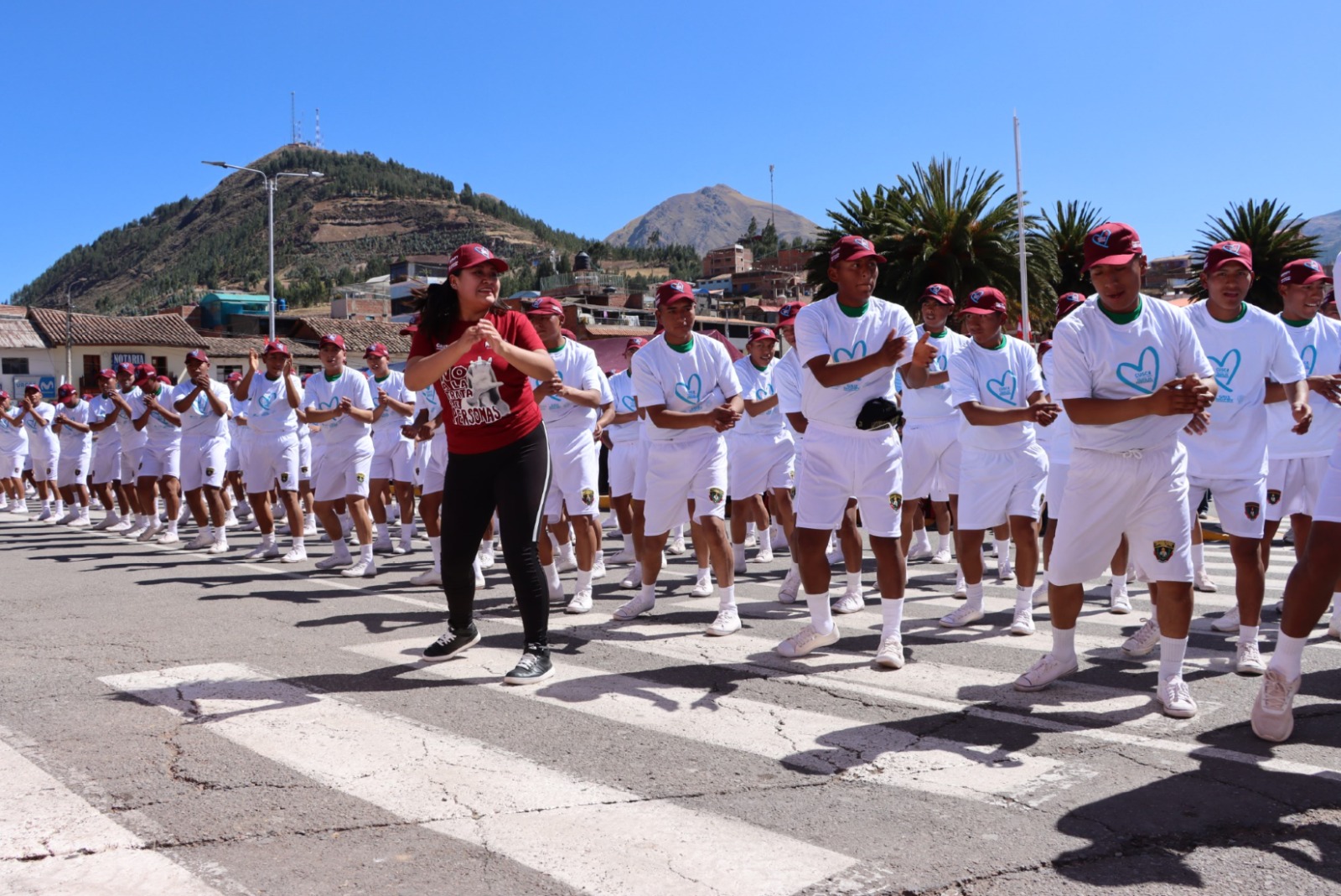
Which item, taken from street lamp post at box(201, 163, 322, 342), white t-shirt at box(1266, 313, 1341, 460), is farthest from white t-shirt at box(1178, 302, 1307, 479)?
street lamp post at box(201, 163, 322, 342)

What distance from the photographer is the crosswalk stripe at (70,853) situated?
3164 mm

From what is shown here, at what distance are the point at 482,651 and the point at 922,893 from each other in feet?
12.9

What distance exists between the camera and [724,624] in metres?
7.17

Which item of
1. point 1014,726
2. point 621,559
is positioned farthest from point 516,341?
point 621,559

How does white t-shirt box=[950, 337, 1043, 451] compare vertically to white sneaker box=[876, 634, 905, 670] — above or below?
above

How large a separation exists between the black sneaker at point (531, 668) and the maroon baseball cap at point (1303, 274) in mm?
4817

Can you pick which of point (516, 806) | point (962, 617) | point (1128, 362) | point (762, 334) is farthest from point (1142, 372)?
point (762, 334)

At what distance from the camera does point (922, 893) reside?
3092 millimetres

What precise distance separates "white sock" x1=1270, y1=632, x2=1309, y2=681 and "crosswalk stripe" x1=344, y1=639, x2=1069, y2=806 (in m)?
1.03

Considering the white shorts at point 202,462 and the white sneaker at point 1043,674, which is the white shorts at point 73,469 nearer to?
the white shorts at point 202,462

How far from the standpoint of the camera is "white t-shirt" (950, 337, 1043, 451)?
722cm

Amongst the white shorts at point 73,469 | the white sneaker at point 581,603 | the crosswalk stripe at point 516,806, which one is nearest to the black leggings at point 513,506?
the crosswalk stripe at point 516,806

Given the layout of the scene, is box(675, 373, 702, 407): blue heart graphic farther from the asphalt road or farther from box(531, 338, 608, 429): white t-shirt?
the asphalt road

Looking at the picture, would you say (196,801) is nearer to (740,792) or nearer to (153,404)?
(740,792)
